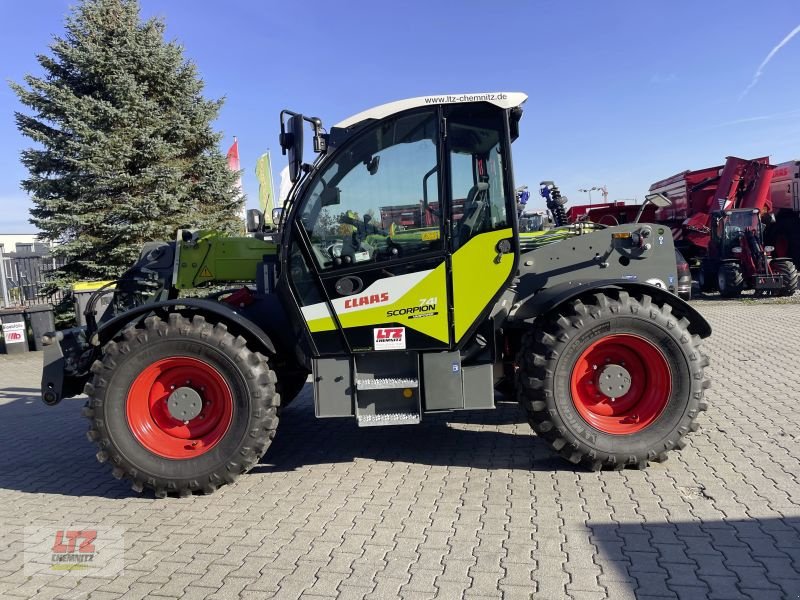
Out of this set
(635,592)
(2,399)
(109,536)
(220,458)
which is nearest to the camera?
(635,592)

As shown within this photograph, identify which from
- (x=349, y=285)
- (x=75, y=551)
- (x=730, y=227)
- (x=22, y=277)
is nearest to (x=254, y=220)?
(x=349, y=285)

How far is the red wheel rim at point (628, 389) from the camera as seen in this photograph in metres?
4.38

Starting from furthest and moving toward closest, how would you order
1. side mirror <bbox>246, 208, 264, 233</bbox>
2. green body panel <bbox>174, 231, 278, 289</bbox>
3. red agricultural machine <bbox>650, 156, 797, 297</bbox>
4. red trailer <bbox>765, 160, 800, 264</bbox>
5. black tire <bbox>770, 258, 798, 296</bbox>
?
red trailer <bbox>765, 160, 800, 264</bbox> → red agricultural machine <bbox>650, 156, 797, 297</bbox> → black tire <bbox>770, 258, 798, 296</bbox> → green body panel <bbox>174, 231, 278, 289</bbox> → side mirror <bbox>246, 208, 264, 233</bbox>

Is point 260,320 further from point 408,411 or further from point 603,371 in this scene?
point 603,371

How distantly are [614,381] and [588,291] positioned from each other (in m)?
0.71

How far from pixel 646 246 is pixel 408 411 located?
2.39 metres

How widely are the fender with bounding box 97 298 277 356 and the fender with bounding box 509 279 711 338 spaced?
1941 millimetres

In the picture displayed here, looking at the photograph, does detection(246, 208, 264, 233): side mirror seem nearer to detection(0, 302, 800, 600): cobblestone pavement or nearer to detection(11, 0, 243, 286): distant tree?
detection(0, 302, 800, 600): cobblestone pavement

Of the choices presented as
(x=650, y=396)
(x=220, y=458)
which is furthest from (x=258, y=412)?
(x=650, y=396)

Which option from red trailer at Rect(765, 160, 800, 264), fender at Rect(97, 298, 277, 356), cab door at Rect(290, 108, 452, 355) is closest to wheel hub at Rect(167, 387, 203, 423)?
fender at Rect(97, 298, 277, 356)

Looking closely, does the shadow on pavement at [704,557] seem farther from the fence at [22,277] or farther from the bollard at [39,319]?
the fence at [22,277]

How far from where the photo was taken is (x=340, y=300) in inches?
171

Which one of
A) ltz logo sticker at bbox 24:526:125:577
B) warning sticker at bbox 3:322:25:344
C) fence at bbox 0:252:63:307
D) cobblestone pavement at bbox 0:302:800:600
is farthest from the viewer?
fence at bbox 0:252:63:307

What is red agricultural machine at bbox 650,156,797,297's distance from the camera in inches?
611
